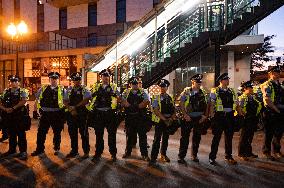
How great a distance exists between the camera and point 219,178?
6445 mm

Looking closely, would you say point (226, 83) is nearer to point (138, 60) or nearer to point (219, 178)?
point (219, 178)

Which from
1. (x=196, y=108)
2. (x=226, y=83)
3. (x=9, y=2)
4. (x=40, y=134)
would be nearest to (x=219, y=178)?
(x=196, y=108)

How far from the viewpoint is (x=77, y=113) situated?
8367 millimetres

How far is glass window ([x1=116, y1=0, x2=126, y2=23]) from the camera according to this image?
31.8 m

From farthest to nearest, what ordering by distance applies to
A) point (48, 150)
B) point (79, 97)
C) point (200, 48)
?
1. point (200, 48)
2. point (48, 150)
3. point (79, 97)

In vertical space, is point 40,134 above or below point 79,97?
below

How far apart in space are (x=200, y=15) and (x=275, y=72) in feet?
20.0

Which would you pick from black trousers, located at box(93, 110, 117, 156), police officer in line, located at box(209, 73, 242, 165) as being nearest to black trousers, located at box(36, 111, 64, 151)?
black trousers, located at box(93, 110, 117, 156)

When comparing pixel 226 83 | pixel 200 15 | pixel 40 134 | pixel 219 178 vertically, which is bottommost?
pixel 219 178

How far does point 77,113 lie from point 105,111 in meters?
0.73

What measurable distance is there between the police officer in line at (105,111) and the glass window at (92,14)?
85.7ft

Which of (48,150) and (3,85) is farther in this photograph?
(3,85)

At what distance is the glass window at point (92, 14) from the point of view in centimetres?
3341

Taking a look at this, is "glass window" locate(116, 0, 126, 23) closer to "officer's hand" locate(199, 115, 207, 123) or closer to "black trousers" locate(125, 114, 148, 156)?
"black trousers" locate(125, 114, 148, 156)
